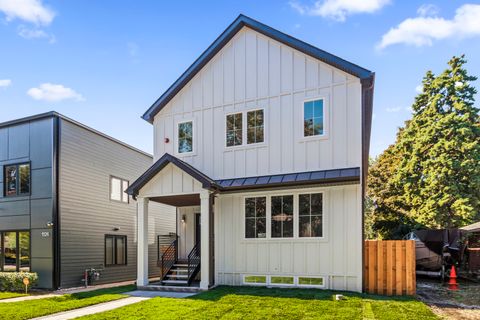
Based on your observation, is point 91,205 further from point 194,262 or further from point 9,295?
point 194,262

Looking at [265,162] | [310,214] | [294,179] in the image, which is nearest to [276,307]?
[310,214]

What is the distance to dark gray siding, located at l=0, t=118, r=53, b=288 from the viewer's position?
13.0 m

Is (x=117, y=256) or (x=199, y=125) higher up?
(x=199, y=125)

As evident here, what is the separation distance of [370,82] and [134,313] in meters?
8.14

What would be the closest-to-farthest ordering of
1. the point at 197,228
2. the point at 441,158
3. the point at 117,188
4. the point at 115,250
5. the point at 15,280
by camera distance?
the point at 15,280 < the point at 197,228 < the point at 115,250 < the point at 117,188 < the point at 441,158

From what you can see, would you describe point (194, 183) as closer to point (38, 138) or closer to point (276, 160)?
point (276, 160)

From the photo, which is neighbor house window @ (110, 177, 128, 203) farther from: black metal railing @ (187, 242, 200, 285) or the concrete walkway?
the concrete walkway

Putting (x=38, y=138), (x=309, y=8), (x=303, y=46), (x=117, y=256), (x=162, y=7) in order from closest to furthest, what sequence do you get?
(x=303, y=46), (x=309, y=8), (x=162, y=7), (x=38, y=138), (x=117, y=256)

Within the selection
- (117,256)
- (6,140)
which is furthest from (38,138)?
(117,256)

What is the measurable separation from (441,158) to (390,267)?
1035 centimetres

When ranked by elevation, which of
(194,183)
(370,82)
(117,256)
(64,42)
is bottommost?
(117,256)

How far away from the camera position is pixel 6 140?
14.5 metres

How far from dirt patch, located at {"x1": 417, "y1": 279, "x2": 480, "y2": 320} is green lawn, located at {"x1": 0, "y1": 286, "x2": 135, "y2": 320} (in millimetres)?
7824

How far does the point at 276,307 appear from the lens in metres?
8.01
